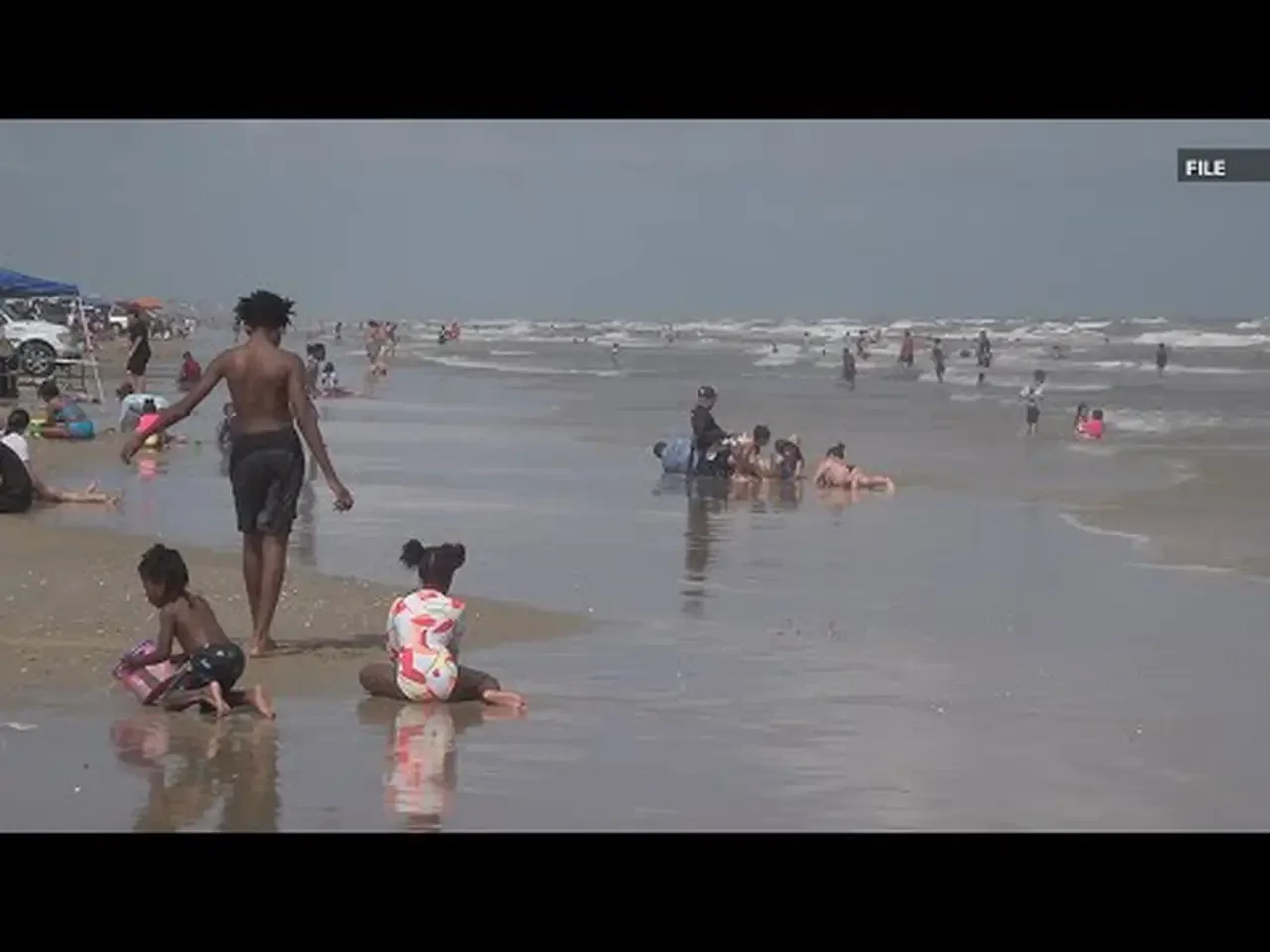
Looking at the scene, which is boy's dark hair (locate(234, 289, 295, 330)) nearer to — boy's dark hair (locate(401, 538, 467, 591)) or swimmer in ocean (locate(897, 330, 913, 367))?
boy's dark hair (locate(401, 538, 467, 591))

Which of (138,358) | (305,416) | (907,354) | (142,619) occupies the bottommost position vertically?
(142,619)

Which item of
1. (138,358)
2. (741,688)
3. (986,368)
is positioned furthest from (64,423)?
(986,368)

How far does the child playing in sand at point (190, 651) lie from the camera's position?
791 cm

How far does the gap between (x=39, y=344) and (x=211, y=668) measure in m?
24.2

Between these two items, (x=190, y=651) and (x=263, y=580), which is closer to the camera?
(x=190, y=651)

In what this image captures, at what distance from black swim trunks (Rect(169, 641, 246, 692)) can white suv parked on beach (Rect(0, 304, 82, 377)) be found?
868 inches

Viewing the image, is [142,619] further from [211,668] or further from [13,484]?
[13,484]

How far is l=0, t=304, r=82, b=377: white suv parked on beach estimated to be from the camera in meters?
29.8

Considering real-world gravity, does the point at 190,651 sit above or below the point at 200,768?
above

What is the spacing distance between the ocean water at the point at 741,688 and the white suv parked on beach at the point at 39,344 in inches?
440

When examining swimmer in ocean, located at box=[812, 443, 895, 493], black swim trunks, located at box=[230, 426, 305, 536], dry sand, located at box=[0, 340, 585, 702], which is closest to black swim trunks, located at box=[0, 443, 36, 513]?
dry sand, located at box=[0, 340, 585, 702]

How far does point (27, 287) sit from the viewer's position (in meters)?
25.4
